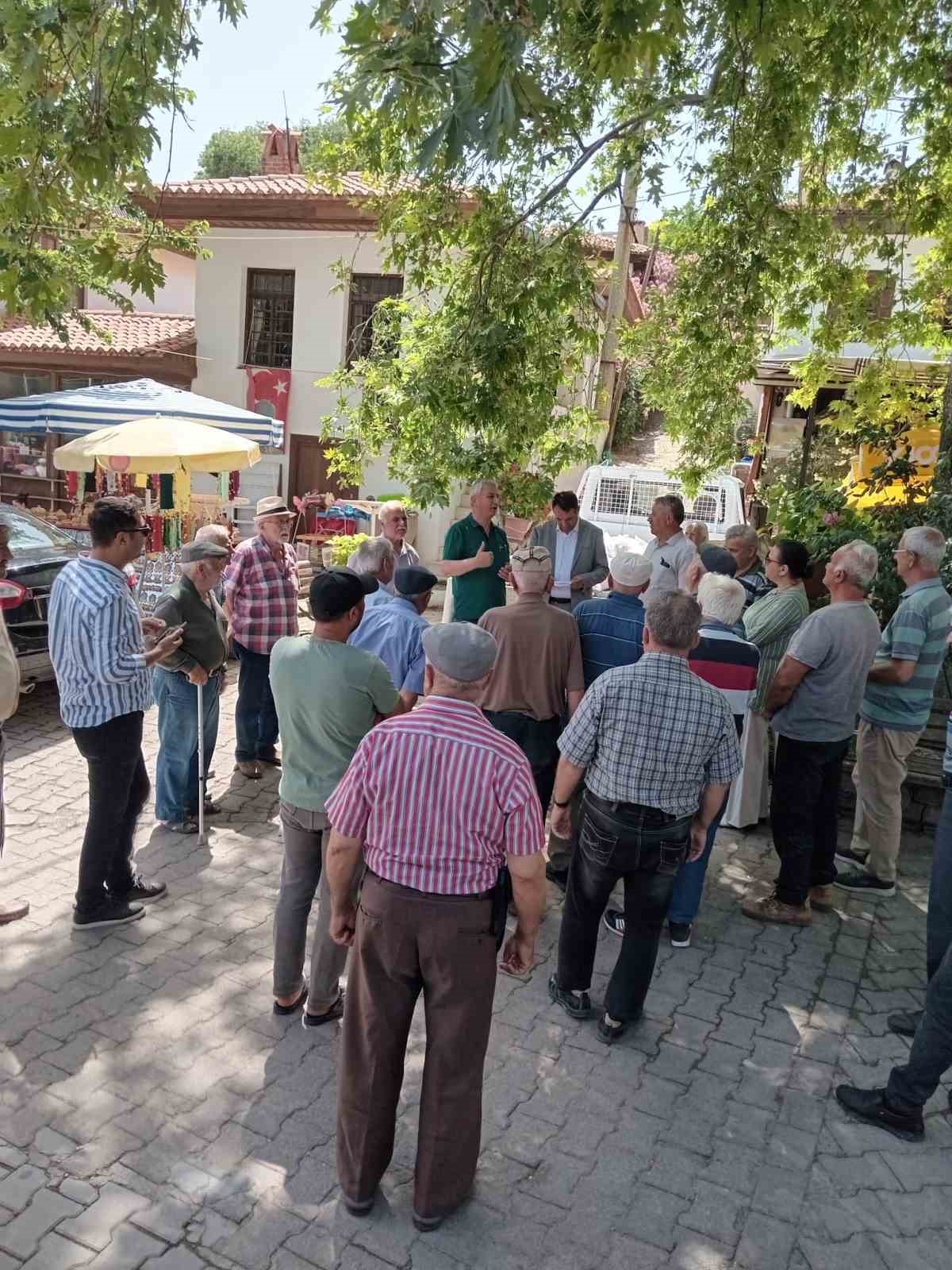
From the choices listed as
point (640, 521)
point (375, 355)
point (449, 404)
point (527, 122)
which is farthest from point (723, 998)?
point (640, 521)

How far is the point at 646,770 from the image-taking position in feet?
11.6

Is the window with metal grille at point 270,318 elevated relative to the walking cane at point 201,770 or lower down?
elevated

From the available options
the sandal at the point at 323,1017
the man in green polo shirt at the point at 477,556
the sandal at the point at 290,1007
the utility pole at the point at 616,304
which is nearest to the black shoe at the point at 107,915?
the sandal at the point at 290,1007

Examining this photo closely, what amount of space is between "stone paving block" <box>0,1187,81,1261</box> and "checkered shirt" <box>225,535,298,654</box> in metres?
3.64

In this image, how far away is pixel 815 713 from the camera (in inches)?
188

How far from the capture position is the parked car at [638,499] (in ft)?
35.3

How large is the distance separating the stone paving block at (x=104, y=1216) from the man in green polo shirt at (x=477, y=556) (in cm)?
402

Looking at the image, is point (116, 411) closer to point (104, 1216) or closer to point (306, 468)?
point (306, 468)

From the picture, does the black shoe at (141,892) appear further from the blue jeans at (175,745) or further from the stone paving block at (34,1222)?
the stone paving block at (34,1222)

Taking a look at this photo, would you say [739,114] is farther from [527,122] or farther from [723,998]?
[723,998]

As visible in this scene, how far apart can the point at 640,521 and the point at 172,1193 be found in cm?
886

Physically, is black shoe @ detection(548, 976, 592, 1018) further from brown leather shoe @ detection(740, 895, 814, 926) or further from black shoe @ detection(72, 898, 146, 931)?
black shoe @ detection(72, 898, 146, 931)

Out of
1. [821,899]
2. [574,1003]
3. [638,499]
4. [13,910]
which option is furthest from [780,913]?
[638,499]

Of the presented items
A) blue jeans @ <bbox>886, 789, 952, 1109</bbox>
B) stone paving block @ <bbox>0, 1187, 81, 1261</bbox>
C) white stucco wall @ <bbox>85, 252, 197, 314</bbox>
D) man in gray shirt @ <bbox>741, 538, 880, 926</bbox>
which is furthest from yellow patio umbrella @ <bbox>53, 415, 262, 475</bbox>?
white stucco wall @ <bbox>85, 252, 197, 314</bbox>
